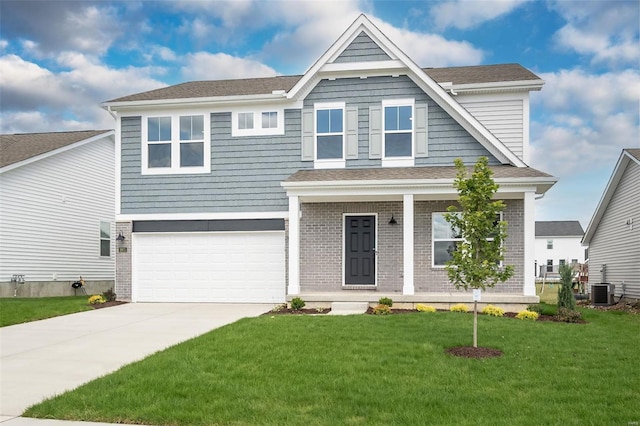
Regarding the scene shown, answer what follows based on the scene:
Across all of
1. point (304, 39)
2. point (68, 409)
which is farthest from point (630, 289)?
point (68, 409)

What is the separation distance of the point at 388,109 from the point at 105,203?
13.9 m

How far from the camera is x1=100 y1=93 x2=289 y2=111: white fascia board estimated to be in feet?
52.8

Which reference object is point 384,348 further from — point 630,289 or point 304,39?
point 630,289

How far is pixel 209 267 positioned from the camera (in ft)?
55.1

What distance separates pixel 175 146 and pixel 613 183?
52.6ft

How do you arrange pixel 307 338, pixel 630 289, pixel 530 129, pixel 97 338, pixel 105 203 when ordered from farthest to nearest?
pixel 105 203
pixel 630 289
pixel 530 129
pixel 97 338
pixel 307 338

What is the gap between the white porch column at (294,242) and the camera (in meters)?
14.8

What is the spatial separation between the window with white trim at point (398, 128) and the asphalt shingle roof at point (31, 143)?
1245 cm

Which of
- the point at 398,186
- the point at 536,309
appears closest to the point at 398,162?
Result: the point at 398,186

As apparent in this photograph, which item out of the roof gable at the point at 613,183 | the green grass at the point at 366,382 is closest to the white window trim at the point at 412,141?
the green grass at the point at 366,382

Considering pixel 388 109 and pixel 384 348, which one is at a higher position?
pixel 388 109

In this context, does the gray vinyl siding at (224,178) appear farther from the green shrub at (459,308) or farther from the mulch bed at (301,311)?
the green shrub at (459,308)

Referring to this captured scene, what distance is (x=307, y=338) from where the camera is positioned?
941 centimetres

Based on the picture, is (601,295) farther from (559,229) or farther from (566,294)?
(559,229)
